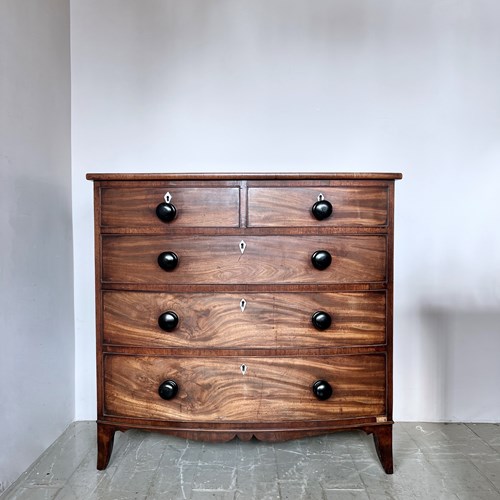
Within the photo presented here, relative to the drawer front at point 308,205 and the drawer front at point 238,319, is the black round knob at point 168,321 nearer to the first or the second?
the drawer front at point 238,319

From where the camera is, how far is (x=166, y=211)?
1.50m

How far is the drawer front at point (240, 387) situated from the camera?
1.55 meters

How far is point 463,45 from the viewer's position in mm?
2094

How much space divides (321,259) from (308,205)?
0.19 m

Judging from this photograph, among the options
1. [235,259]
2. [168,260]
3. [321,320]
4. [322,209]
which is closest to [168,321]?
[168,260]

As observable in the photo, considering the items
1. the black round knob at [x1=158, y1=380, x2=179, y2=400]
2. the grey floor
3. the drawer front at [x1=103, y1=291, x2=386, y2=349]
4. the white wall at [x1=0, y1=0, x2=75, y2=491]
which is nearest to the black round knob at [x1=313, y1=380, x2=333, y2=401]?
the drawer front at [x1=103, y1=291, x2=386, y2=349]

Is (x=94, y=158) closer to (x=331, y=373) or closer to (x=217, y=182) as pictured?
(x=217, y=182)

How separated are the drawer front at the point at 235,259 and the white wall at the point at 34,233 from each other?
421mm

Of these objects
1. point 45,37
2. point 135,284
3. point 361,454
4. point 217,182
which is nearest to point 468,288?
point 361,454

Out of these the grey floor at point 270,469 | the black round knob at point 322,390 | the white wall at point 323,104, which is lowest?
the grey floor at point 270,469

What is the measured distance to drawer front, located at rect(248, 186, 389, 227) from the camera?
1.53 meters

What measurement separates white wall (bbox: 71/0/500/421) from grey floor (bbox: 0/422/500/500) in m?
0.49

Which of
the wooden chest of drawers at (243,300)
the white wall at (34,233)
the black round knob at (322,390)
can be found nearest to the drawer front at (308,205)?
the wooden chest of drawers at (243,300)

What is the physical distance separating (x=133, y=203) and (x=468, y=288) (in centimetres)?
158
